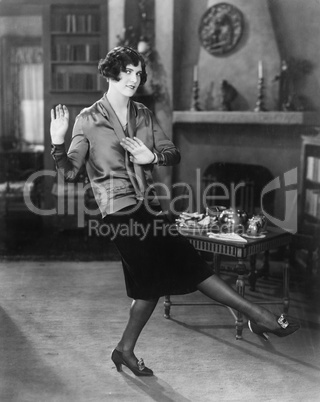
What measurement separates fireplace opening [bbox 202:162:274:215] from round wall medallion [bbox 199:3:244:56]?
1.13 m

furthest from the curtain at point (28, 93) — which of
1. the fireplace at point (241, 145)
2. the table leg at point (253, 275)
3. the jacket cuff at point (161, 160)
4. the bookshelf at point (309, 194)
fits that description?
the jacket cuff at point (161, 160)

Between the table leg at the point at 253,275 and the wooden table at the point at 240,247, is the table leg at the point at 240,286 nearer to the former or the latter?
the wooden table at the point at 240,247

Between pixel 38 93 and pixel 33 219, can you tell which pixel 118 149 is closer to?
pixel 33 219

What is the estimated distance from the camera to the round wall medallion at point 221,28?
5233 mm

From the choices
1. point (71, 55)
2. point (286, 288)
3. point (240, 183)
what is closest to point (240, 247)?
point (286, 288)

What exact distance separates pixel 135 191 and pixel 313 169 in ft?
8.72

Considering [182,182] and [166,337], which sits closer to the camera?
[166,337]

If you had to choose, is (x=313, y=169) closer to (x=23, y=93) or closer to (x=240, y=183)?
(x=240, y=183)

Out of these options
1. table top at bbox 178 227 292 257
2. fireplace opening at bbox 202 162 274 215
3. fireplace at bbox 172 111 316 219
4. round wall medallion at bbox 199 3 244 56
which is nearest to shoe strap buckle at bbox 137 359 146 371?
table top at bbox 178 227 292 257

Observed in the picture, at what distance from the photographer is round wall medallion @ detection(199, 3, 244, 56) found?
17.2ft

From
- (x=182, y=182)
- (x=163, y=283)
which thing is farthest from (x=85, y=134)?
(x=182, y=182)

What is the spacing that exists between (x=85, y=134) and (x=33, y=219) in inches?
143

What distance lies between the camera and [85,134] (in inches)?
106

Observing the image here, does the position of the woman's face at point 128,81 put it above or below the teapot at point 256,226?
above
